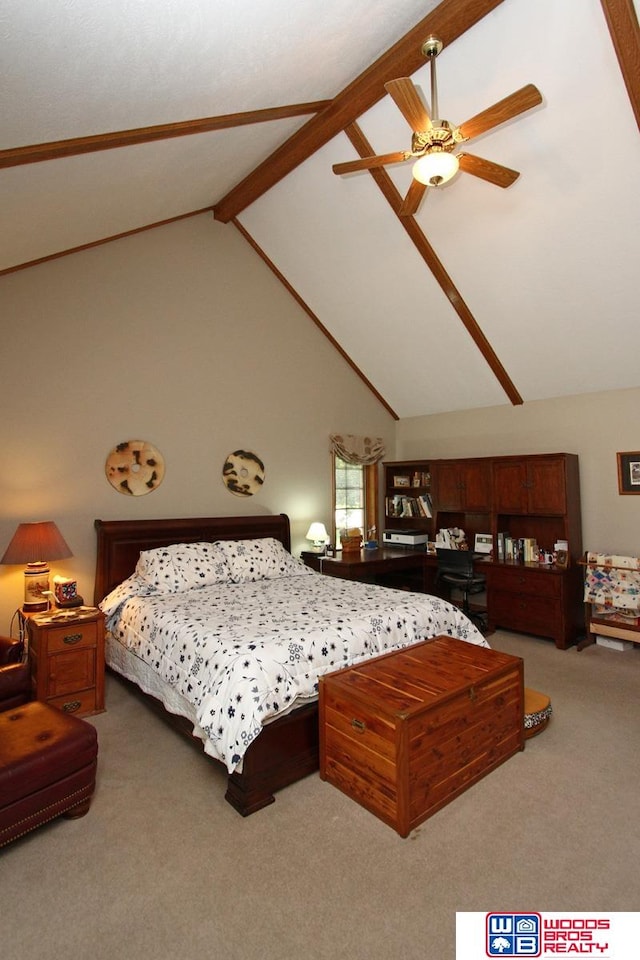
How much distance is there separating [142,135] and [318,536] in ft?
12.2

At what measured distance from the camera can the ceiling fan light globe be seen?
2547 millimetres

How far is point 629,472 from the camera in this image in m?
4.55

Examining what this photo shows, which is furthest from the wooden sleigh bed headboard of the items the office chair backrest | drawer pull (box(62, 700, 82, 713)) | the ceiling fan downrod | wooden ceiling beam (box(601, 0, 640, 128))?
wooden ceiling beam (box(601, 0, 640, 128))

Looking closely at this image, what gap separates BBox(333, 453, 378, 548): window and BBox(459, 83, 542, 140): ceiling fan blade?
366 centimetres

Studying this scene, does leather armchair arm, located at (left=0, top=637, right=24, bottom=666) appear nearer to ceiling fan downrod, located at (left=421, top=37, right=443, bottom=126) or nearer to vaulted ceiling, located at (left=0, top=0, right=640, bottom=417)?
vaulted ceiling, located at (left=0, top=0, right=640, bottom=417)

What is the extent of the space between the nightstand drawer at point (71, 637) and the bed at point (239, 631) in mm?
233

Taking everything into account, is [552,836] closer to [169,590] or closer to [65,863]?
[65,863]

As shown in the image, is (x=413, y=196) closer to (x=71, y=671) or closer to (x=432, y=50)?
(x=432, y=50)

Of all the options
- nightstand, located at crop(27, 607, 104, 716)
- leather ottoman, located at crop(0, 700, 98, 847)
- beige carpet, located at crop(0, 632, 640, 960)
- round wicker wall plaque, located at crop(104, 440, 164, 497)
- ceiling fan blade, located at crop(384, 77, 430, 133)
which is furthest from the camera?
round wicker wall plaque, located at crop(104, 440, 164, 497)

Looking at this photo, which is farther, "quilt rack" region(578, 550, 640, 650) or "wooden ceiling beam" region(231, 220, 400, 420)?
"wooden ceiling beam" region(231, 220, 400, 420)

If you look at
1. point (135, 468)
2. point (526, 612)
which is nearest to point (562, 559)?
point (526, 612)

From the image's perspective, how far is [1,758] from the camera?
2047 mm

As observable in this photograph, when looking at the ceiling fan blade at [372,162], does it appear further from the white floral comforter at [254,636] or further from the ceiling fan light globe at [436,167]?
the white floral comforter at [254,636]

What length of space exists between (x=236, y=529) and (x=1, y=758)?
289 centimetres
